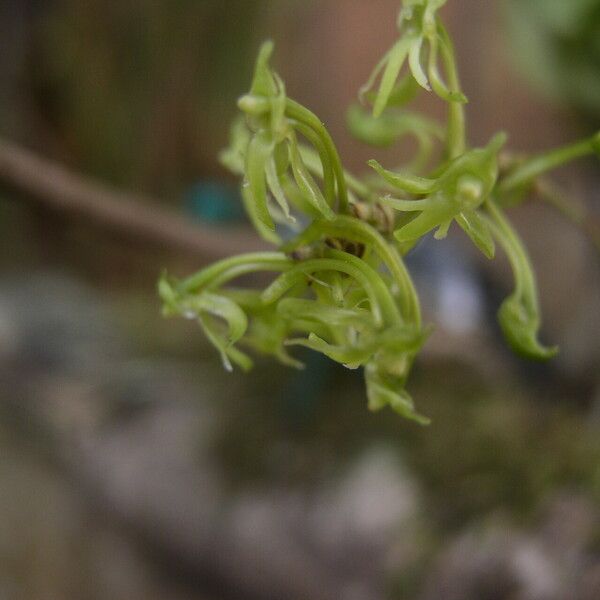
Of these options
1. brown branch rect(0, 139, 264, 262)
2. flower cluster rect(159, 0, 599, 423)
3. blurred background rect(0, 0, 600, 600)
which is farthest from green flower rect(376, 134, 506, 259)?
brown branch rect(0, 139, 264, 262)

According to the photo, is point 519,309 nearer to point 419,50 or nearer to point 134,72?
point 419,50

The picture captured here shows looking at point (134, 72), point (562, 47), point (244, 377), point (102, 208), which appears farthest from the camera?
point (134, 72)

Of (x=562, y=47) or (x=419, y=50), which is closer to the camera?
(x=419, y=50)

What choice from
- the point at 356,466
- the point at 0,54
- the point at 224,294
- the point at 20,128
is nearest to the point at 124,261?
the point at 20,128

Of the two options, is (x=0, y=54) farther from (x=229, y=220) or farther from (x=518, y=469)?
(x=518, y=469)

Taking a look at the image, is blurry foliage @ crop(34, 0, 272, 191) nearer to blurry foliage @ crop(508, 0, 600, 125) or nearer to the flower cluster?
blurry foliage @ crop(508, 0, 600, 125)

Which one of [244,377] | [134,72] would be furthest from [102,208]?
[134,72]

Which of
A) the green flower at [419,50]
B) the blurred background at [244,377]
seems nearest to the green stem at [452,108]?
the green flower at [419,50]
